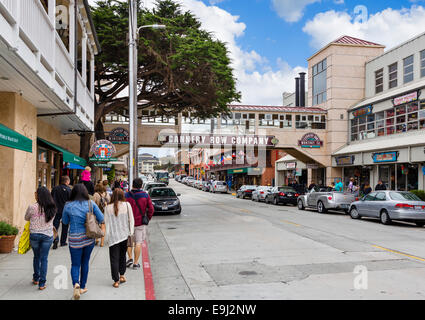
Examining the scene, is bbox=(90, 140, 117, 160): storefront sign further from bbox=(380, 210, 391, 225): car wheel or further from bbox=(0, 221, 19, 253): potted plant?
bbox=(380, 210, 391, 225): car wheel

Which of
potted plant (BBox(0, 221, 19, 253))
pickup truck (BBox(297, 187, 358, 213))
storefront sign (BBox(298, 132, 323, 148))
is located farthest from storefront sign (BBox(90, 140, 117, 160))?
storefront sign (BBox(298, 132, 323, 148))

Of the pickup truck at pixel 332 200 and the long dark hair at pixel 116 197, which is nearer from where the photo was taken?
the long dark hair at pixel 116 197

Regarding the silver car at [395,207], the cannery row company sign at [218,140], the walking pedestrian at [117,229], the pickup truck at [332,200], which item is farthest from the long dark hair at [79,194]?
the cannery row company sign at [218,140]

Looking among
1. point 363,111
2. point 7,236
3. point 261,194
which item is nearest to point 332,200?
point 261,194

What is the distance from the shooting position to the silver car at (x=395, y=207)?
15.7m

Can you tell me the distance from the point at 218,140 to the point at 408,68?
48.9 ft

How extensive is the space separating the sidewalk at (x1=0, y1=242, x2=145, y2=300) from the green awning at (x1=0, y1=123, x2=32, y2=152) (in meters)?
2.36

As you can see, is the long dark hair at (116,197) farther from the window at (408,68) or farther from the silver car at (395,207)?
the window at (408,68)

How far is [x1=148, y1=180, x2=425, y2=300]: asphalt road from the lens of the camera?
6.45 metres

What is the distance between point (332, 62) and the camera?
33.8 m

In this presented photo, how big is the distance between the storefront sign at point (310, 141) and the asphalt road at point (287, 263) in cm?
2141

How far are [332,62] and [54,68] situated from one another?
2862cm
